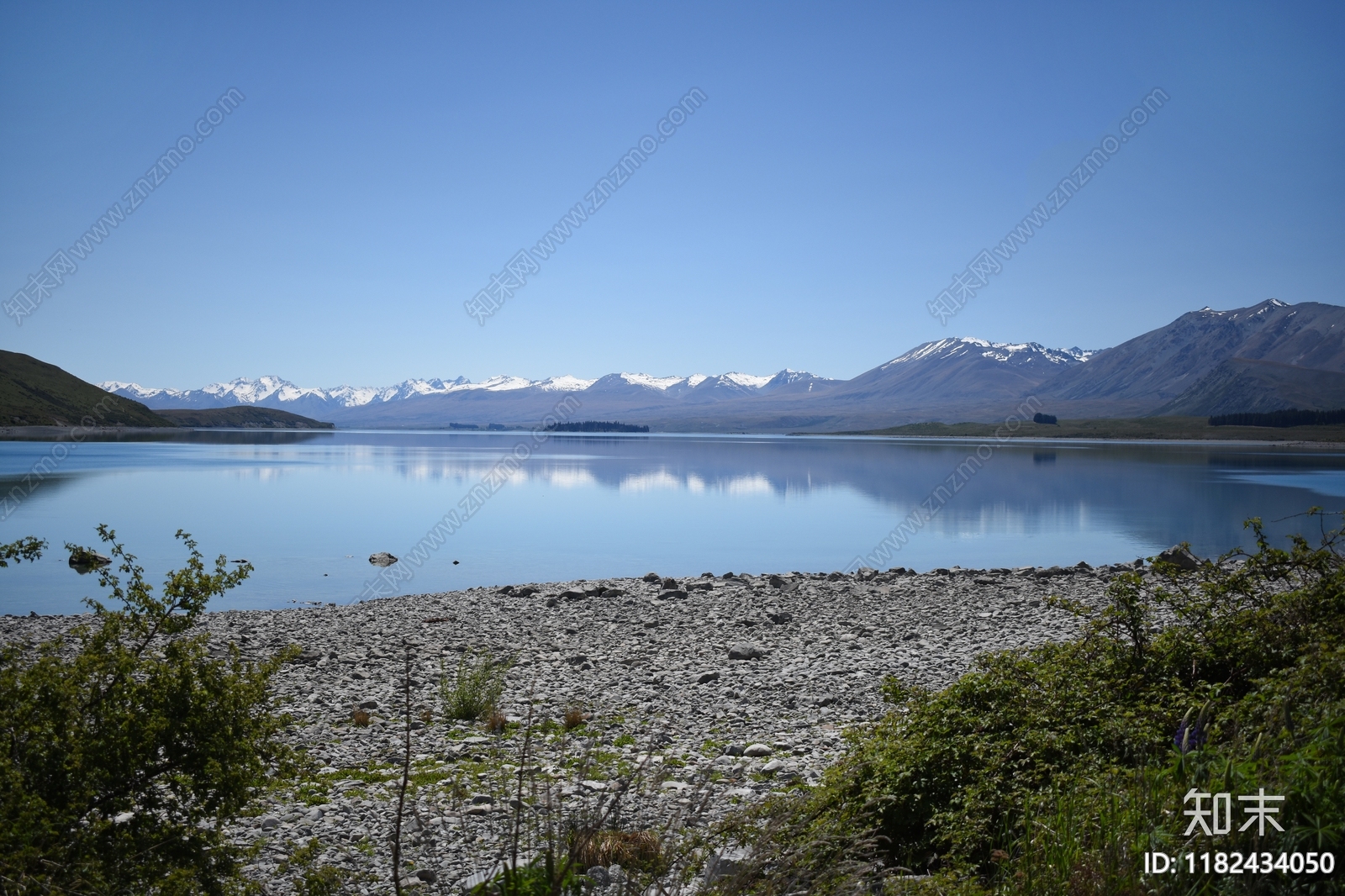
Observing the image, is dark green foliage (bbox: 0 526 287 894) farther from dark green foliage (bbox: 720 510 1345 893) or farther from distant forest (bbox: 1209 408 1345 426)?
distant forest (bbox: 1209 408 1345 426)

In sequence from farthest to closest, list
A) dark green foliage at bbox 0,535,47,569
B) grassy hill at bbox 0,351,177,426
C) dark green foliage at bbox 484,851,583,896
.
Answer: grassy hill at bbox 0,351,177,426, dark green foliage at bbox 0,535,47,569, dark green foliage at bbox 484,851,583,896

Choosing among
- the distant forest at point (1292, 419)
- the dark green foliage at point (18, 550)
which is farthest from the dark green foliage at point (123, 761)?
the distant forest at point (1292, 419)

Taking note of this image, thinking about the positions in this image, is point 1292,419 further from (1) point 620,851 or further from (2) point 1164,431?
(1) point 620,851

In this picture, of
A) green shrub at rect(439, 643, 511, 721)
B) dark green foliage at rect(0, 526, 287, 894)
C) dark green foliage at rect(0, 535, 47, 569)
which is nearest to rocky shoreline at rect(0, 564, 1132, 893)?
green shrub at rect(439, 643, 511, 721)

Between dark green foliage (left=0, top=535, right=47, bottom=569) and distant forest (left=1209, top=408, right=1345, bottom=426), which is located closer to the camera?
dark green foliage (left=0, top=535, right=47, bottom=569)

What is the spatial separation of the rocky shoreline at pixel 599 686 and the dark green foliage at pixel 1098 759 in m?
1.12

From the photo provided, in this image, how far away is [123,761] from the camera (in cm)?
445

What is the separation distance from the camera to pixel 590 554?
29.3m

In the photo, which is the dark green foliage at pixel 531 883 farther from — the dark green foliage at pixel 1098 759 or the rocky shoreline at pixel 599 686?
the dark green foliage at pixel 1098 759

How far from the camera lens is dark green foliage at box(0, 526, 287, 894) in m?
4.00

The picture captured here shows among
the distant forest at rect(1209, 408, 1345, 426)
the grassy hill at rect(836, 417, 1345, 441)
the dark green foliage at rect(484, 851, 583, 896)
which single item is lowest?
the dark green foliage at rect(484, 851, 583, 896)

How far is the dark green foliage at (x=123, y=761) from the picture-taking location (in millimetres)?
4000

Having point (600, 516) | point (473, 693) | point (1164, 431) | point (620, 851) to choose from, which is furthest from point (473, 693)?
point (1164, 431)

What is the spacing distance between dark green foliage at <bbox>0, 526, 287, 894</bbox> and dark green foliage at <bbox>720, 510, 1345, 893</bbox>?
9.65ft
